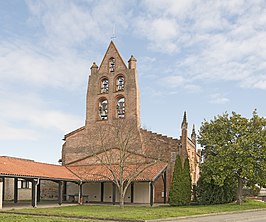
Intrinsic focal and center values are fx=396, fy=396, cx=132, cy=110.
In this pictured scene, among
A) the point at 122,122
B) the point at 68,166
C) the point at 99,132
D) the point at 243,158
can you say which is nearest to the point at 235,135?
the point at 243,158

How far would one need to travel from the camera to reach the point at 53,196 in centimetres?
4356

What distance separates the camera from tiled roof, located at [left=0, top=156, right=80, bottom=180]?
1141 inches

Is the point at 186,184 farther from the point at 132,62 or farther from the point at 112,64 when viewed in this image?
the point at 112,64

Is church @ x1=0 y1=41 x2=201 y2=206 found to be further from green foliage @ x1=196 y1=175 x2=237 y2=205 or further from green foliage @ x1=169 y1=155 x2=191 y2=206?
green foliage @ x1=196 y1=175 x2=237 y2=205

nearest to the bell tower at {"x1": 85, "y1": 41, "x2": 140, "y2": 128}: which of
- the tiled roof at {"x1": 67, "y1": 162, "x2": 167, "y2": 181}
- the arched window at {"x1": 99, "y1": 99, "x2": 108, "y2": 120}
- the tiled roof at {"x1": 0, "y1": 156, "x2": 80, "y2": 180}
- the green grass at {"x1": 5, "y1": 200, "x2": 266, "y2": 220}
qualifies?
the arched window at {"x1": 99, "y1": 99, "x2": 108, "y2": 120}

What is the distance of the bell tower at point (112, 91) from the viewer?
1607 inches

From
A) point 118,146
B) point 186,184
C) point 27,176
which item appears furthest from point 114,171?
point 27,176

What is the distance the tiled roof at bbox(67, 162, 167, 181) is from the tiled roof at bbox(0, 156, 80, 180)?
1278 millimetres

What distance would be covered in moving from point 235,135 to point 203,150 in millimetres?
3416

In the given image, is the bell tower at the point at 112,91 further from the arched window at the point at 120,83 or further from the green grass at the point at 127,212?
the green grass at the point at 127,212

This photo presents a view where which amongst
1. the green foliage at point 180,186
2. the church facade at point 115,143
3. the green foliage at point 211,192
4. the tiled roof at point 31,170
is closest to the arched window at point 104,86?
the church facade at point 115,143

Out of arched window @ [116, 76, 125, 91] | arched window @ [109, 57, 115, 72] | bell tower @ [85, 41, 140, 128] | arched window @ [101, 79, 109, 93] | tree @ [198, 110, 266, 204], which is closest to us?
tree @ [198, 110, 266, 204]

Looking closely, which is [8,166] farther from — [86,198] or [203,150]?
[203,150]

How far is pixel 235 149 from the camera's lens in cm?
3322
